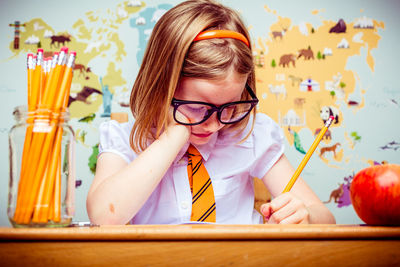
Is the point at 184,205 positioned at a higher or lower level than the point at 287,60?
lower

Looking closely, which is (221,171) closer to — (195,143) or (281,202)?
(195,143)

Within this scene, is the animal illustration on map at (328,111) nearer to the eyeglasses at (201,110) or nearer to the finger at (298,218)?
the eyeglasses at (201,110)

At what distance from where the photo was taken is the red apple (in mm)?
570

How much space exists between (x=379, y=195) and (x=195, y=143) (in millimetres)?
580

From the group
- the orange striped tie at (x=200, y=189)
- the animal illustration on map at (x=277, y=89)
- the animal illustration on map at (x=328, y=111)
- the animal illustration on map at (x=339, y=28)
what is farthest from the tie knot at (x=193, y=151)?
the animal illustration on map at (x=339, y=28)

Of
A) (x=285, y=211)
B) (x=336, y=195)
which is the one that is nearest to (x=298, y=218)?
(x=285, y=211)

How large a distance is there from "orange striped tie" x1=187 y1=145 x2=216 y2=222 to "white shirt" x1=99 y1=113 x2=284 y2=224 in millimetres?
17

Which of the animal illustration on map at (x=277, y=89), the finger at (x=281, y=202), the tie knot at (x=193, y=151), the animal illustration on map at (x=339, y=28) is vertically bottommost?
the finger at (x=281, y=202)

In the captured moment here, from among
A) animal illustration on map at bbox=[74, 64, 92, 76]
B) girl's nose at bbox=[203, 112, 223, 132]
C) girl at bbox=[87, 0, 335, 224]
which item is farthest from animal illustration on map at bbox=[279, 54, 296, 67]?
animal illustration on map at bbox=[74, 64, 92, 76]

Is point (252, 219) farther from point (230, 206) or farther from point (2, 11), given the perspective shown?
point (2, 11)

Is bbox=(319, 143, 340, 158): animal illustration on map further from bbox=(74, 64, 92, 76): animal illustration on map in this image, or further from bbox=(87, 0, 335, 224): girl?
bbox=(74, 64, 92, 76): animal illustration on map

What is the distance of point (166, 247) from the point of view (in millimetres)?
492

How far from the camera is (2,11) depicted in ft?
4.54

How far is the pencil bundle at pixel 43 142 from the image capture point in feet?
1.77
